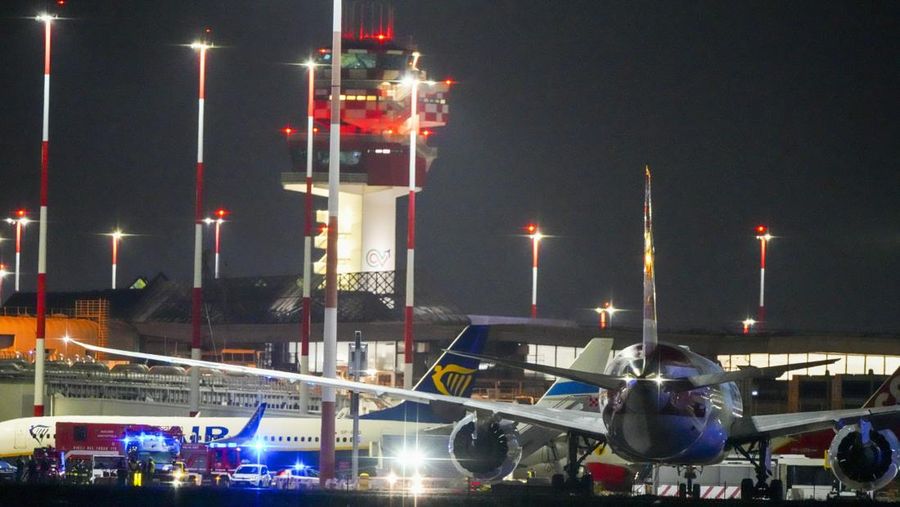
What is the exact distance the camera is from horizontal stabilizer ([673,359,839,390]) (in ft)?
91.7

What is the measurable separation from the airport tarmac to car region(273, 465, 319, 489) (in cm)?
1847

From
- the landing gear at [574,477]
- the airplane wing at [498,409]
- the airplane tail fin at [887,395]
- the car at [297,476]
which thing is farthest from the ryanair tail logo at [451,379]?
the landing gear at [574,477]

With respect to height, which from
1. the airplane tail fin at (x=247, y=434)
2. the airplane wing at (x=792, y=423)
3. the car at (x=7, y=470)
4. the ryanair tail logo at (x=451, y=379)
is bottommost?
the car at (x=7, y=470)

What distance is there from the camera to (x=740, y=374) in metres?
28.3

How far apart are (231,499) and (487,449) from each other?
8370 mm

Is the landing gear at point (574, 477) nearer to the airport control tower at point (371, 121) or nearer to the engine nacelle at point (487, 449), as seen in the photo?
the engine nacelle at point (487, 449)

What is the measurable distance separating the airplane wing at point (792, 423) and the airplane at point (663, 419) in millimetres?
23

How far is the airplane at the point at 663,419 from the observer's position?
97.1 feet

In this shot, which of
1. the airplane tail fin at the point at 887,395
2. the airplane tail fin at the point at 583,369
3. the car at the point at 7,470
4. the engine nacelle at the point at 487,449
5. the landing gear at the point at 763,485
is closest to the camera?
the landing gear at the point at 763,485

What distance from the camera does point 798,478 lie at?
54406mm

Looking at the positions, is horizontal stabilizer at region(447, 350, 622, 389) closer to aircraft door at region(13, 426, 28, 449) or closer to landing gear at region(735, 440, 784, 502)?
landing gear at region(735, 440, 784, 502)

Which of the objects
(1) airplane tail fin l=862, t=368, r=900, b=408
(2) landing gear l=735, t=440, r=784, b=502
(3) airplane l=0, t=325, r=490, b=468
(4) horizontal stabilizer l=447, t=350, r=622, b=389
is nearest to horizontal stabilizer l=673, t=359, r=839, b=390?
(4) horizontal stabilizer l=447, t=350, r=622, b=389

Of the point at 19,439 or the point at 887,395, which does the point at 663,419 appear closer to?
the point at 887,395

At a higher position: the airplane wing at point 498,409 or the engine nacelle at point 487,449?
the airplane wing at point 498,409
